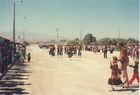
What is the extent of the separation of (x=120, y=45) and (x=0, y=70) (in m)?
6.85

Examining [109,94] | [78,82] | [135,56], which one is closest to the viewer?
[109,94]

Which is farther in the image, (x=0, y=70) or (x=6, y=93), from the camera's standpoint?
(x=0, y=70)

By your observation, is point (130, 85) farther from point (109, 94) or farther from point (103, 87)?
point (109, 94)

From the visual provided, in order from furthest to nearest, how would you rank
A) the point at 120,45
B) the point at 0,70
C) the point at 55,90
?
the point at 0,70 < the point at 120,45 < the point at 55,90

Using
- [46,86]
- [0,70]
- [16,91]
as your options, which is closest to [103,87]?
[46,86]

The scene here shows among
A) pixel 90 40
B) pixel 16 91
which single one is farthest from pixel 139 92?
pixel 90 40

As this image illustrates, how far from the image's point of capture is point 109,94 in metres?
11.7

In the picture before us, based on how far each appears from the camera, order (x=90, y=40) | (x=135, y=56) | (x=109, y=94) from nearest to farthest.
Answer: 1. (x=109, y=94)
2. (x=135, y=56)
3. (x=90, y=40)

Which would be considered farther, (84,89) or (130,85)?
(130,85)

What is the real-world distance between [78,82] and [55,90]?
254 cm

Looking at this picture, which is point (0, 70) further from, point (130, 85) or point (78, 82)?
point (130, 85)

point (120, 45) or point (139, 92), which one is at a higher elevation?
point (120, 45)

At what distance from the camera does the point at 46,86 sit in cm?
1359

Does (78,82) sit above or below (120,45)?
below
